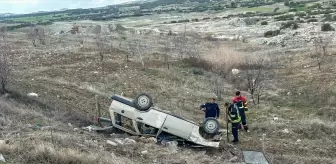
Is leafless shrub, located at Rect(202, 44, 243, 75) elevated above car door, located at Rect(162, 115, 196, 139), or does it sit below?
below

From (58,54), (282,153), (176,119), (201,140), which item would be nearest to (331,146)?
(282,153)

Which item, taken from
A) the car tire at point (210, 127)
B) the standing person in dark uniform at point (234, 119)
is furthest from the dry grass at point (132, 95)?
the car tire at point (210, 127)

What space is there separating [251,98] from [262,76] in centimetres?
350

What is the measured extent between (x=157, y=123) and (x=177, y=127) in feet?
1.59

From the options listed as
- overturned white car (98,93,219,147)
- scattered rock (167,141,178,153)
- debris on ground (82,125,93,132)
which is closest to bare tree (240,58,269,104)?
overturned white car (98,93,219,147)

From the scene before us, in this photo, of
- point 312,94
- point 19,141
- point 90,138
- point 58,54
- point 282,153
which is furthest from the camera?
point 58,54

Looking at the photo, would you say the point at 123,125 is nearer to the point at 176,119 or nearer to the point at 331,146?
the point at 176,119

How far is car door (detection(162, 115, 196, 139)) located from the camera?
9734 mm

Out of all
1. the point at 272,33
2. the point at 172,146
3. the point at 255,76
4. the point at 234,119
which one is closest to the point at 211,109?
the point at 234,119

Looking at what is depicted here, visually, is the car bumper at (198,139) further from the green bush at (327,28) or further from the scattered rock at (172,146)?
the green bush at (327,28)

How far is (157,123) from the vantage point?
980cm

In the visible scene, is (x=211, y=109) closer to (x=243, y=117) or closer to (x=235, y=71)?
(x=243, y=117)

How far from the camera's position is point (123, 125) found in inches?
410

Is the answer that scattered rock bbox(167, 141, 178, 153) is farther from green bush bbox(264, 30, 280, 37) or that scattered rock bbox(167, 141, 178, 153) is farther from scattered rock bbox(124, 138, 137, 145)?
green bush bbox(264, 30, 280, 37)
